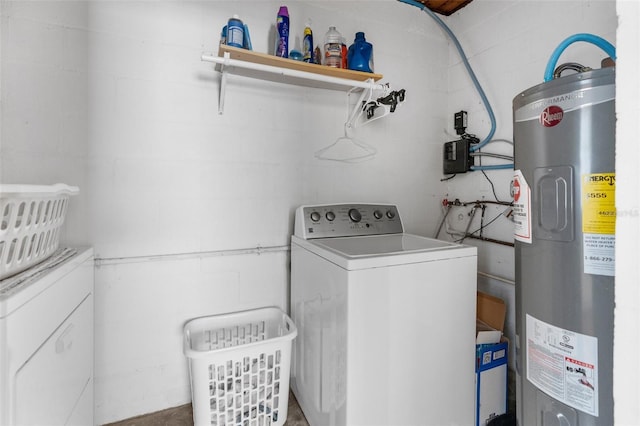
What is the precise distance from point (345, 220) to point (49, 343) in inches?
50.3

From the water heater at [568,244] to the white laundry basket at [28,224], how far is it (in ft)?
4.78

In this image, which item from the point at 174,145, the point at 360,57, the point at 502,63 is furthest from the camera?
the point at 502,63

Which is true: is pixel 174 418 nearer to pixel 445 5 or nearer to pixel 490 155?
pixel 490 155

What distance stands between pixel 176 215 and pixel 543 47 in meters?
2.20

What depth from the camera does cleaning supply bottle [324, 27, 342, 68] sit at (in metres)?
1.61

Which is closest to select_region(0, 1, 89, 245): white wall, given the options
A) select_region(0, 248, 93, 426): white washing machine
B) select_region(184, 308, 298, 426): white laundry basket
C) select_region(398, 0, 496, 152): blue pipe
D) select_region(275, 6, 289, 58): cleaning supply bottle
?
select_region(0, 248, 93, 426): white washing machine

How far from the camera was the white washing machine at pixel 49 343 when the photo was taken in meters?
0.70

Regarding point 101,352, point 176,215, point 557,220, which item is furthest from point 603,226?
point 101,352

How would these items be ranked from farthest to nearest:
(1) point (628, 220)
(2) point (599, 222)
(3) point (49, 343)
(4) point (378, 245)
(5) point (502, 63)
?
1. (5) point (502, 63)
2. (4) point (378, 245)
3. (3) point (49, 343)
4. (2) point (599, 222)
5. (1) point (628, 220)

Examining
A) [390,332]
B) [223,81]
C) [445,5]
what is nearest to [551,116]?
[390,332]

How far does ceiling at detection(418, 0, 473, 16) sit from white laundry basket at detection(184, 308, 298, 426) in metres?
2.33

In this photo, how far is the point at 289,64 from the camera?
4.89ft

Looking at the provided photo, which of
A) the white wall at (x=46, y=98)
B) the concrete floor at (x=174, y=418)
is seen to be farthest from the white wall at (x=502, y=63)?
the white wall at (x=46, y=98)

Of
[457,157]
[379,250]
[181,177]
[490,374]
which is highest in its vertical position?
[457,157]
